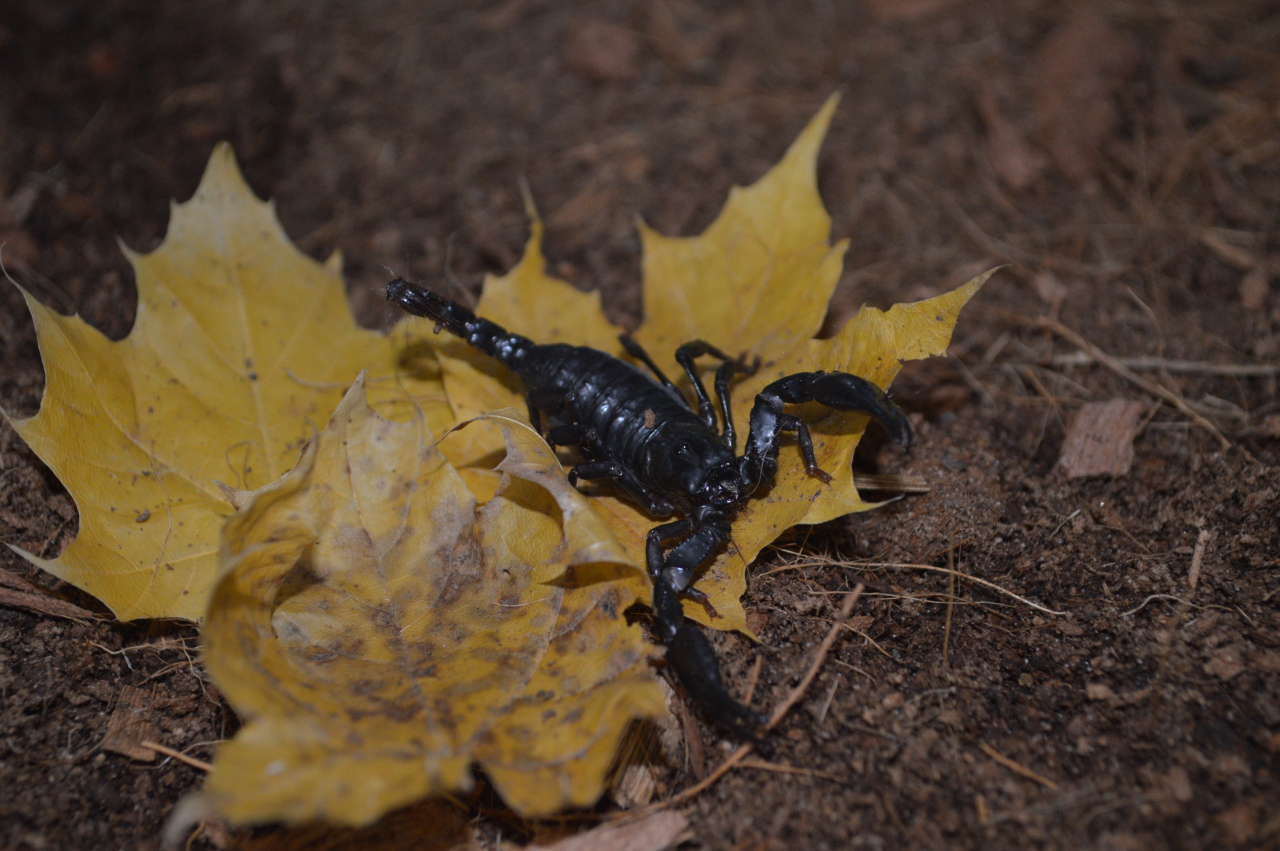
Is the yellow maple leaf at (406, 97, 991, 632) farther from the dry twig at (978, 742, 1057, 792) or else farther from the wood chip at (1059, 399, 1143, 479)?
the wood chip at (1059, 399, 1143, 479)

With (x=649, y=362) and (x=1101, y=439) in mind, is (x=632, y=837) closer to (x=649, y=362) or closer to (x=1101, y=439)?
(x=649, y=362)

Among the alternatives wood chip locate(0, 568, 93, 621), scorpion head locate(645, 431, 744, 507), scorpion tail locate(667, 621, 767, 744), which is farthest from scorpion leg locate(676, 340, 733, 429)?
wood chip locate(0, 568, 93, 621)

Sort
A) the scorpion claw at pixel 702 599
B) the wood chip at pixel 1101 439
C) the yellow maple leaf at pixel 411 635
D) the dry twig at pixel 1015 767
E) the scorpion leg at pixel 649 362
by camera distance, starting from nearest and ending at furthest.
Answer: the yellow maple leaf at pixel 411 635
the dry twig at pixel 1015 767
the scorpion claw at pixel 702 599
the wood chip at pixel 1101 439
the scorpion leg at pixel 649 362

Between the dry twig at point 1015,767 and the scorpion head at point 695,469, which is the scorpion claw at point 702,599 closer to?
the scorpion head at point 695,469

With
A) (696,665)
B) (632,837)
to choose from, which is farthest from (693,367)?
(632,837)

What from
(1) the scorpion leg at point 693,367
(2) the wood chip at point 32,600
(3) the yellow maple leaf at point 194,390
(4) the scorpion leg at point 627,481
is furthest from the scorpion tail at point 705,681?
(2) the wood chip at point 32,600

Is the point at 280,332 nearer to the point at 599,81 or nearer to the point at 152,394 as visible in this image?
the point at 152,394
